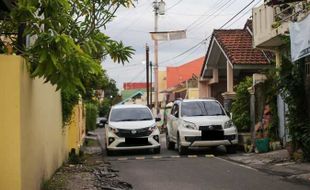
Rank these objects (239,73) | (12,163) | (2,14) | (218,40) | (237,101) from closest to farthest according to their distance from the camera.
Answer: (12,163), (2,14), (237,101), (218,40), (239,73)

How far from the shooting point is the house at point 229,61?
24766 mm

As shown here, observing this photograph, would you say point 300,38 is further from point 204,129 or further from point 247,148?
point 247,148

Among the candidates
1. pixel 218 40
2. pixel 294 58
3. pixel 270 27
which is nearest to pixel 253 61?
pixel 218 40

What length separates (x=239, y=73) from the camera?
94.7 feet

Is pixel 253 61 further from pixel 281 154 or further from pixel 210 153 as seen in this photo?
pixel 281 154

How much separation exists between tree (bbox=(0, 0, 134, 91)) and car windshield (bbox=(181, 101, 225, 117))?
10357mm

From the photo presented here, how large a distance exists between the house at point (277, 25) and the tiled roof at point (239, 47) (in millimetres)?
4733

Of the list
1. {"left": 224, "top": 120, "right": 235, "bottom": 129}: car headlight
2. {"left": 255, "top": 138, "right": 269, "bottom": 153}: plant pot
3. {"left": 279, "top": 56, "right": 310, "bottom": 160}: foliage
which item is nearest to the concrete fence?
{"left": 279, "top": 56, "right": 310, "bottom": 160}: foliage

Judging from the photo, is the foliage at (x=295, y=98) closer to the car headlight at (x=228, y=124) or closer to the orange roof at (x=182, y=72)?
the car headlight at (x=228, y=124)

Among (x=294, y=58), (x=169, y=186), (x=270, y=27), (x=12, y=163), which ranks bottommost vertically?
(x=169, y=186)

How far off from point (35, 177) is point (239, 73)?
844 inches

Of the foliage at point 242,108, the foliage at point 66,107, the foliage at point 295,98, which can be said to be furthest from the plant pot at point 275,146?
the foliage at point 66,107

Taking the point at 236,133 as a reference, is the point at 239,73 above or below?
above

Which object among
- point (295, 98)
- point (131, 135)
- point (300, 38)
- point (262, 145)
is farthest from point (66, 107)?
point (262, 145)
